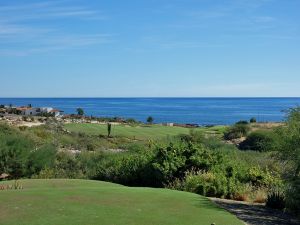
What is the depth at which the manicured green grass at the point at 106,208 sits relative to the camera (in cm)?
1005

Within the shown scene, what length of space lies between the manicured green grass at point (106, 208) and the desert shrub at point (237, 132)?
4395 centimetres

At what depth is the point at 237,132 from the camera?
2263 inches

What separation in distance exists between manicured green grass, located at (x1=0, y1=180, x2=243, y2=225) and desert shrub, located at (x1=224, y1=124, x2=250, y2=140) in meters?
43.9

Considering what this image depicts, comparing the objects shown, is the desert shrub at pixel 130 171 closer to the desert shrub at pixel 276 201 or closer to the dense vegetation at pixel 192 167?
the dense vegetation at pixel 192 167

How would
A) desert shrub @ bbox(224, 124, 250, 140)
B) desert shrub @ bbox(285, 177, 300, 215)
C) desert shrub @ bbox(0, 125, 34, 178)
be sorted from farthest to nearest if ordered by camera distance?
desert shrub @ bbox(224, 124, 250, 140) < desert shrub @ bbox(0, 125, 34, 178) < desert shrub @ bbox(285, 177, 300, 215)

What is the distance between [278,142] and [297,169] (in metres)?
1.36

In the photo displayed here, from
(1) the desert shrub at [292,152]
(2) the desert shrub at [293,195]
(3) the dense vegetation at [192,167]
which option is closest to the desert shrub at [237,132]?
(3) the dense vegetation at [192,167]

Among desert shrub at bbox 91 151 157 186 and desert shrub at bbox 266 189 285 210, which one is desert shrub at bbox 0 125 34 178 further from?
desert shrub at bbox 266 189 285 210

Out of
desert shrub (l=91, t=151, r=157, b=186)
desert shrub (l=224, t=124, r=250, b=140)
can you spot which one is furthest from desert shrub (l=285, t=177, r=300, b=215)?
desert shrub (l=224, t=124, r=250, b=140)

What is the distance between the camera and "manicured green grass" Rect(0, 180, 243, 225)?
1005cm

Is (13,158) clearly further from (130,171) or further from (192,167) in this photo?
(192,167)

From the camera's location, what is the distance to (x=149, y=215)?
10.7 m

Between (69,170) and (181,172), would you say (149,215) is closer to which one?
(181,172)

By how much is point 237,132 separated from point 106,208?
156ft
